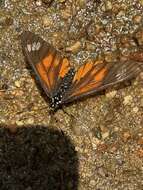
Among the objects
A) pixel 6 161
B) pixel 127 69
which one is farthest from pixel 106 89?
pixel 6 161

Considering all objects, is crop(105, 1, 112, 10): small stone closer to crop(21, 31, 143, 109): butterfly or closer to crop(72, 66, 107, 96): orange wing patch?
crop(21, 31, 143, 109): butterfly

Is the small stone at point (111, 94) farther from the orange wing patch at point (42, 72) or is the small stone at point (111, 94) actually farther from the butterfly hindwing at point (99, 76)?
the orange wing patch at point (42, 72)

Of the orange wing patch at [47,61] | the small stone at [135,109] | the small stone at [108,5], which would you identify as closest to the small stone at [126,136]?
the small stone at [135,109]

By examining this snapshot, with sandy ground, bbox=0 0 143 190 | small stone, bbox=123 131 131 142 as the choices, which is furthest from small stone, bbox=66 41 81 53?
small stone, bbox=123 131 131 142

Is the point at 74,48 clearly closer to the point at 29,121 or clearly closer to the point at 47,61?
the point at 47,61

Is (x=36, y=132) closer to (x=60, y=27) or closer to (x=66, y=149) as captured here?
(x=66, y=149)

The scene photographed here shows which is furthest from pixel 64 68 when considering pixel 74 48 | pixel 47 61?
pixel 74 48
